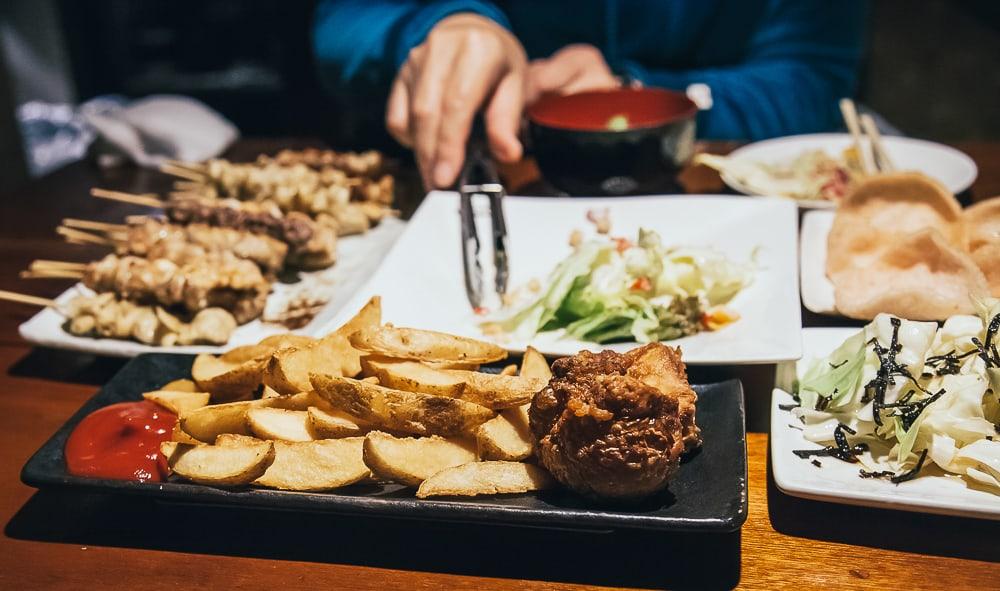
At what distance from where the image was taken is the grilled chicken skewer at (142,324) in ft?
7.75

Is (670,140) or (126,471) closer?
(126,471)

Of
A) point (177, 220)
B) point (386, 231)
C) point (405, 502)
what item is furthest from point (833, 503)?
point (177, 220)

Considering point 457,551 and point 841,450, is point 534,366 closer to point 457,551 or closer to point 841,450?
point 457,551

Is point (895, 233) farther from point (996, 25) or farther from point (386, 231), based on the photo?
point (996, 25)

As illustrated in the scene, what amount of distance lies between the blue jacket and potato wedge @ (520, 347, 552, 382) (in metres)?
2.89

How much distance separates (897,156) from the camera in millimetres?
3381

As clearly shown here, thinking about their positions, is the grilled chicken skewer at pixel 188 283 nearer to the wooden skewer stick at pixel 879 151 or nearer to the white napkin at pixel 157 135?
the white napkin at pixel 157 135

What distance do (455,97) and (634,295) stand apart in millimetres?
1357

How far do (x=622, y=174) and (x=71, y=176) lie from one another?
2735 mm

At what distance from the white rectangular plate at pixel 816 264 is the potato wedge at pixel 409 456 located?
113 cm

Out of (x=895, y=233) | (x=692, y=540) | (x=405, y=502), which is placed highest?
(x=895, y=233)

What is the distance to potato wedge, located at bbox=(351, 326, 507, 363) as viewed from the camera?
1.74m

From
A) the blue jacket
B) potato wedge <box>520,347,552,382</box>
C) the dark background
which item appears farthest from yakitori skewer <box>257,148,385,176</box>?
the dark background

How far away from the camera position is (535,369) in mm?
1801
